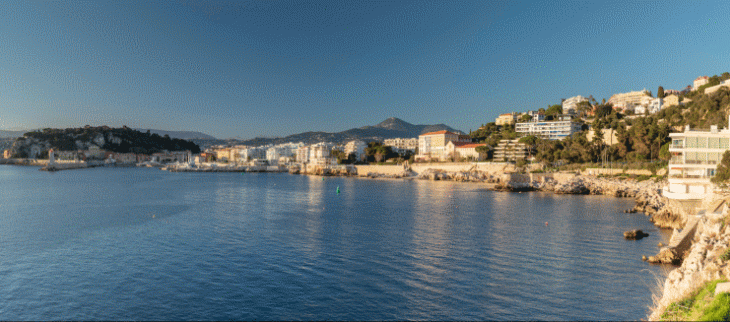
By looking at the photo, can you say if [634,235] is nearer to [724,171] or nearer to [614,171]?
[724,171]

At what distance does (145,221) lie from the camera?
93.3ft

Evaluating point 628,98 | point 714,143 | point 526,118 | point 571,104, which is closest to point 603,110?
point 526,118

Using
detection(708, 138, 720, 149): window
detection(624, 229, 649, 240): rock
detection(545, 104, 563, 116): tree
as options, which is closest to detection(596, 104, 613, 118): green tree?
detection(545, 104, 563, 116): tree

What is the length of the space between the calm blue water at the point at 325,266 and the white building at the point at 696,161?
132 inches

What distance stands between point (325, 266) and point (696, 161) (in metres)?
27.6

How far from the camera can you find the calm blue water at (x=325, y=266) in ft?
40.4

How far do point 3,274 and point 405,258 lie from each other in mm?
15815

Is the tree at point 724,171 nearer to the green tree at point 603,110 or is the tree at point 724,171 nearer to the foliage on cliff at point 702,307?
the foliage on cliff at point 702,307

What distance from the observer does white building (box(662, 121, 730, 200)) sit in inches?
1094

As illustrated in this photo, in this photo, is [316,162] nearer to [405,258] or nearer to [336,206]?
[336,206]

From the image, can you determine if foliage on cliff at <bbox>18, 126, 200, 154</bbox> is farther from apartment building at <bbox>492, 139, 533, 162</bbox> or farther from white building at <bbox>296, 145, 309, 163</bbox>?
apartment building at <bbox>492, 139, 533, 162</bbox>

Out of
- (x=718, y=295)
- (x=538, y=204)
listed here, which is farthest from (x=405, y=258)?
(x=538, y=204)

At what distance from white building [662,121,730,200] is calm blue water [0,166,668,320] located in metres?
3.35

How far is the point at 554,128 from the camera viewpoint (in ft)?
319
